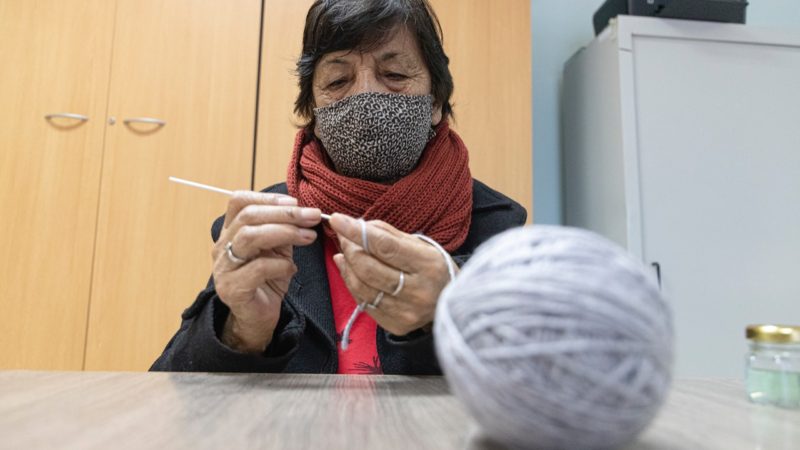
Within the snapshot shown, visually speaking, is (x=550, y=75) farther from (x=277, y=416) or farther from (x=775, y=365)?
(x=277, y=416)

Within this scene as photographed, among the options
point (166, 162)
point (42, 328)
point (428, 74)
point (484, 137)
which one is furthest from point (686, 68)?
point (42, 328)

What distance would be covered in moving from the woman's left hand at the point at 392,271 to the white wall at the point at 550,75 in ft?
4.15

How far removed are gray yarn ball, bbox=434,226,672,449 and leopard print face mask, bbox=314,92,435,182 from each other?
19.2 inches

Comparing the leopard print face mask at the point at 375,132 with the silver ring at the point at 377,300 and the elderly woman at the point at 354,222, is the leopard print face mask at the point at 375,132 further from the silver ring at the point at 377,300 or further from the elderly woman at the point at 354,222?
the silver ring at the point at 377,300

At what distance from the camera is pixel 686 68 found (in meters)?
1.43

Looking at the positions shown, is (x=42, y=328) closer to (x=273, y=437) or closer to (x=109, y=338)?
(x=109, y=338)

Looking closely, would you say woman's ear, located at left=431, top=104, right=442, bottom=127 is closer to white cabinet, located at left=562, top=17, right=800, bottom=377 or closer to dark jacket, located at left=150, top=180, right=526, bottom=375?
dark jacket, located at left=150, top=180, right=526, bottom=375

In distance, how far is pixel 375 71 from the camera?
80cm

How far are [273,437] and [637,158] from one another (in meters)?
1.33

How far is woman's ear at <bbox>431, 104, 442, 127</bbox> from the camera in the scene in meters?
0.89

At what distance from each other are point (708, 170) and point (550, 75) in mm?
577

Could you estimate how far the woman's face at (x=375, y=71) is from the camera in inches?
31.1

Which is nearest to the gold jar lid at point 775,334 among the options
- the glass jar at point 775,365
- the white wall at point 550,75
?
the glass jar at point 775,365

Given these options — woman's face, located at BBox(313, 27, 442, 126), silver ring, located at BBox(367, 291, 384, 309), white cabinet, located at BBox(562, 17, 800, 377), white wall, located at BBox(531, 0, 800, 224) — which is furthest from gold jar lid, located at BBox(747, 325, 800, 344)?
white wall, located at BBox(531, 0, 800, 224)
